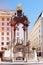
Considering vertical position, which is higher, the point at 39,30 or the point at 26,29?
the point at 39,30

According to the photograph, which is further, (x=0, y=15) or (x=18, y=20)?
(x=0, y=15)

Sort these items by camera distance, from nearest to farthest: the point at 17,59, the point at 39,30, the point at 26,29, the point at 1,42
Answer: the point at 17,59 < the point at 26,29 < the point at 1,42 < the point at 39,30

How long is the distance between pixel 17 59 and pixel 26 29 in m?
5.22

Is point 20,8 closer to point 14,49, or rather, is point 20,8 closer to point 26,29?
point 26,29

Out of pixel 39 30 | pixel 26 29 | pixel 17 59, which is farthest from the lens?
pixel 39 30

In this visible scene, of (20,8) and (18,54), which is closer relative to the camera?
(18,54)

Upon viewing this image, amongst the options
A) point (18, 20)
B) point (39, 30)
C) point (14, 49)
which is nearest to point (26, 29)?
point (18, 20)

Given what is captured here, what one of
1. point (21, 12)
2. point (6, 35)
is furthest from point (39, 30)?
point (21, 12)

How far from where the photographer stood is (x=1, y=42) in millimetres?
67125

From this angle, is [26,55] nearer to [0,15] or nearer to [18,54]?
[18,54]

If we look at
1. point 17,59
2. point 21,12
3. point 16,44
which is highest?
point 21,12

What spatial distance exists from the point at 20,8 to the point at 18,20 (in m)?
1.82

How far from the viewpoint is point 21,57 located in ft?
108

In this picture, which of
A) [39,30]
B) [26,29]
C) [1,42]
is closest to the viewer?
[26,29]
